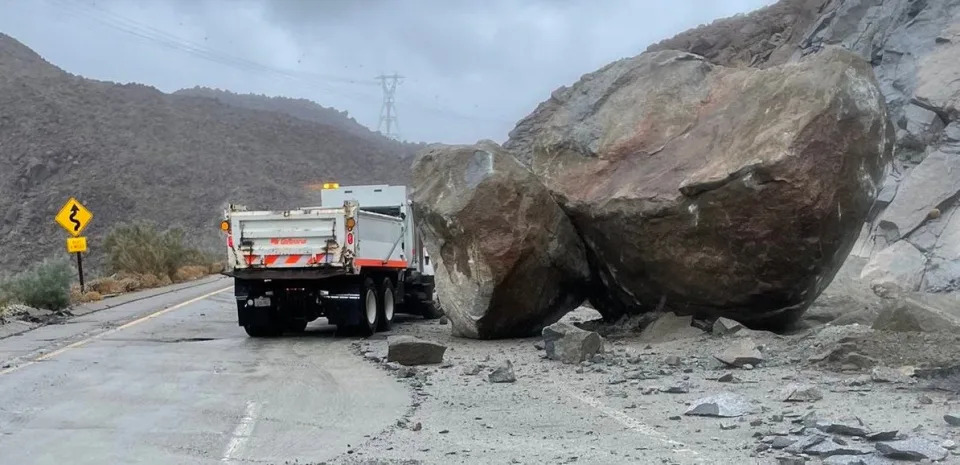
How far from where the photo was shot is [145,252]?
36.2 meters

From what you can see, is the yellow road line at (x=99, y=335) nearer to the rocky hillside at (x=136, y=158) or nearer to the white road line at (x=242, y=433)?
the white road line at (x=242, y=433)

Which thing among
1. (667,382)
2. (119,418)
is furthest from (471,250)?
(119,418)

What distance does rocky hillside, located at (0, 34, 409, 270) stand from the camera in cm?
6935

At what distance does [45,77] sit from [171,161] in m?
23.4

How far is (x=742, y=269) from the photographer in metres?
12.3

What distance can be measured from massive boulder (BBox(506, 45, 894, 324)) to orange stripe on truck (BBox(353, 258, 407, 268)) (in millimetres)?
→ 3475

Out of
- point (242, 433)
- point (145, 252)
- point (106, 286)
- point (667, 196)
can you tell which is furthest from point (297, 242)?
point (145, 252)

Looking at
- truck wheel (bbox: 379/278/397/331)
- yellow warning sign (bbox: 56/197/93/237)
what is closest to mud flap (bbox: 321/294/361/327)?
truck wheel (bbox: 379/278/397/331)

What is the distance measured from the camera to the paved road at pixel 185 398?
7.12 meters

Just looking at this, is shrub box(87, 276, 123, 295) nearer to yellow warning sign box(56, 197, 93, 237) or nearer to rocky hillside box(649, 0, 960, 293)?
yellow warning sign box(56, 197, 93, 237)

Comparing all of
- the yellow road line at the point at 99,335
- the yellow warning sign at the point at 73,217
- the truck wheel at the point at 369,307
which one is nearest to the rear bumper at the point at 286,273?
the truck wheel at the point at 369,307

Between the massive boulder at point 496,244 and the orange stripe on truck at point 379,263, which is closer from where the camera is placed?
the massive boulder at point 496,244

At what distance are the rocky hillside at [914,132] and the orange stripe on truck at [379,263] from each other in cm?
934

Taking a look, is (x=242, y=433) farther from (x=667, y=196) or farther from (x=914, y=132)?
(x=914, y=132)
